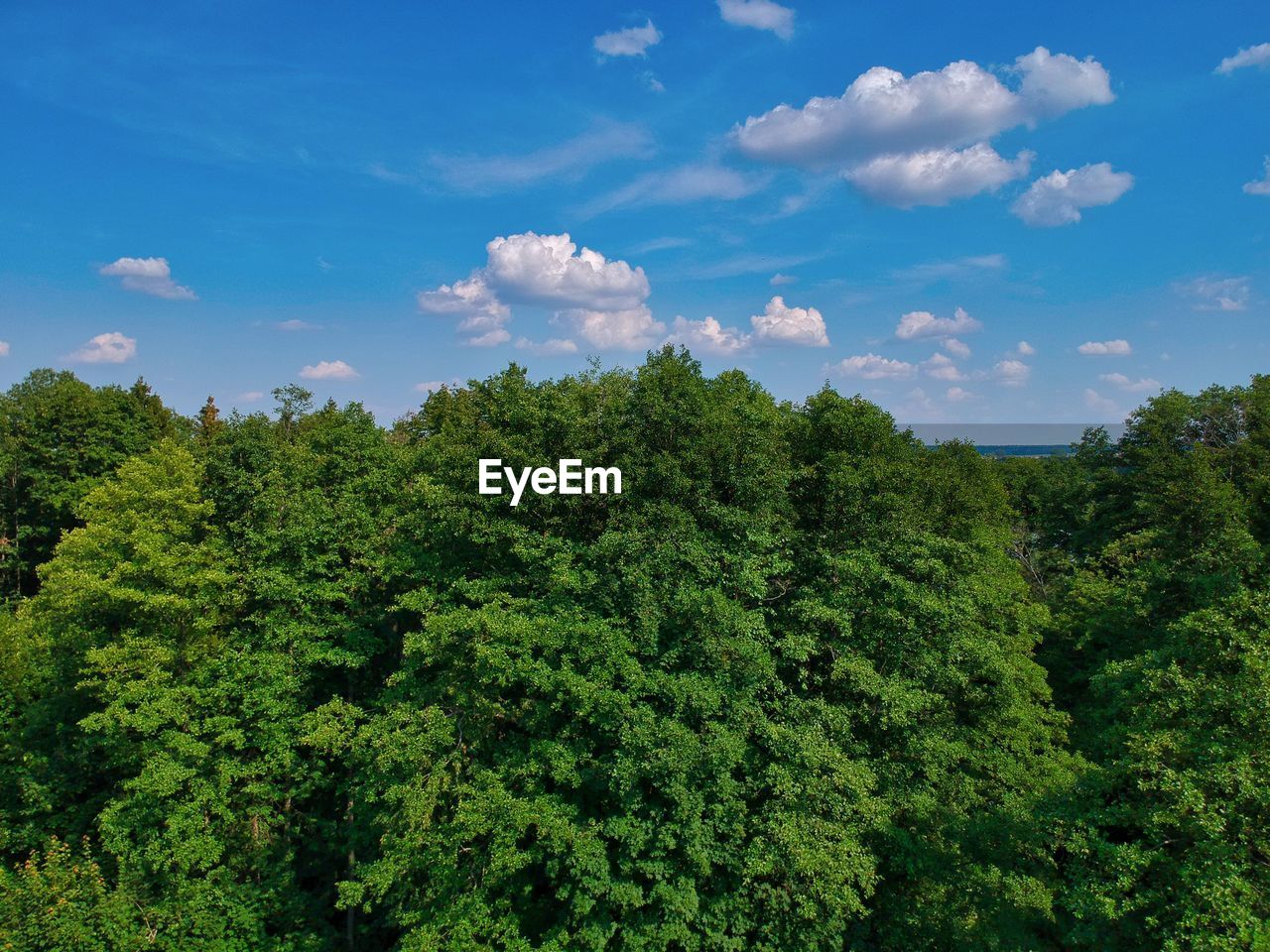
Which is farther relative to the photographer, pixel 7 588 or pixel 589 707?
pixel 7 588

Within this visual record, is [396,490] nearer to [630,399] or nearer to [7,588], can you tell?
[630,399]

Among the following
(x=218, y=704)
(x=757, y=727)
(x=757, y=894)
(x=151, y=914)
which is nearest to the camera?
(x=757, y=894)

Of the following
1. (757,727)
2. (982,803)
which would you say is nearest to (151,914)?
(757,727)

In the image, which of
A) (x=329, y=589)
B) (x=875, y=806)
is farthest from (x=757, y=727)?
(x=329, y=589)

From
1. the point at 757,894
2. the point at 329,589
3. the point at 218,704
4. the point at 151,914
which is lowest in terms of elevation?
the point at 151,914

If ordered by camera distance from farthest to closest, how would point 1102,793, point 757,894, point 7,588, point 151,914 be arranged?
point 7,588, point 151,914, point 757,894, point 1102,793

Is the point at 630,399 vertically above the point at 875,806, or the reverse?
the point at 630,399
